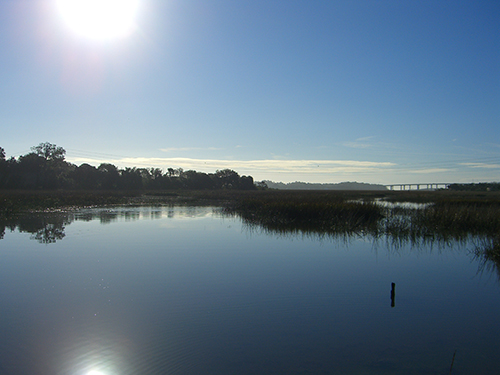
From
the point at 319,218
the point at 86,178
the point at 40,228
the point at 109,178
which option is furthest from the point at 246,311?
the point at 109,178

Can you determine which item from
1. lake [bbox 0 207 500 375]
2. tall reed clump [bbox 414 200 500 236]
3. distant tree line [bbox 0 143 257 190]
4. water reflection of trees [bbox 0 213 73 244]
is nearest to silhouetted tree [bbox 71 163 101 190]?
distant tree line [bbox 0 143 257 190]

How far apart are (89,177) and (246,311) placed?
6824 cm

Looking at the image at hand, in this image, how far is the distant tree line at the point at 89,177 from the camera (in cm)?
5834

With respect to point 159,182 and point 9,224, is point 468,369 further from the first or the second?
point 159,182

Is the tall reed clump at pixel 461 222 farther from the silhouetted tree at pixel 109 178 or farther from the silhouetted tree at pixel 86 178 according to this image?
the silhouetted tree at pixel 109 178

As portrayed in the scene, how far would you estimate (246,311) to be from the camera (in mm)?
6469

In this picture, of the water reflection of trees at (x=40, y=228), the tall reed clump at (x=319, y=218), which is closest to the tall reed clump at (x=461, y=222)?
the tall reed clump at (x=319, y=218)

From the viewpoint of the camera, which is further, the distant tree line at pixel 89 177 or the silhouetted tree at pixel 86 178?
the silhouetted tree at pixel 86 178

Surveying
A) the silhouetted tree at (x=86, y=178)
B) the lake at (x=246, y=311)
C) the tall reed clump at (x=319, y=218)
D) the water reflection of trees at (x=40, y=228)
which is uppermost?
the silhouetted tree at (x=86, y=178)

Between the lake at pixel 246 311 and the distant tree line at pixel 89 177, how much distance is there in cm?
5432

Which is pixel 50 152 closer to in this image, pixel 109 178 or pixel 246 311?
pixel 109 178

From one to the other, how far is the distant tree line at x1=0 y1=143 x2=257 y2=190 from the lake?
178 ft

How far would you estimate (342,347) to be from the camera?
5078 millimetres

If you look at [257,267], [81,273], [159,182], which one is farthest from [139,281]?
[159,182]
